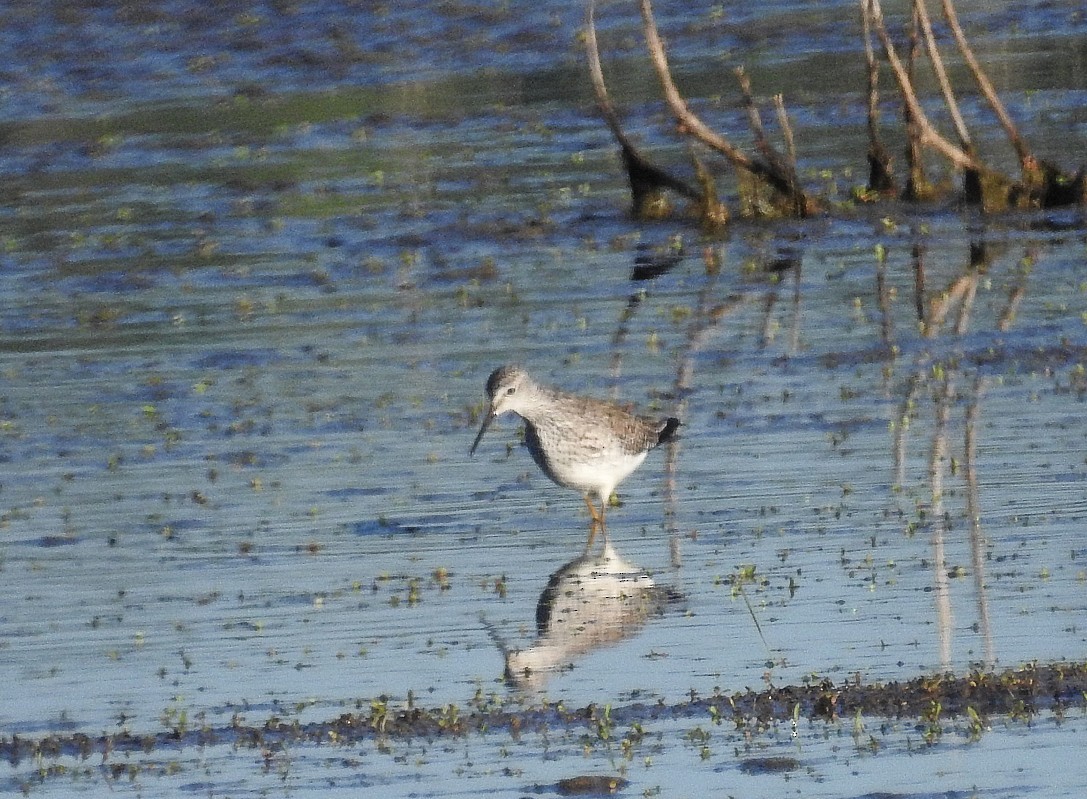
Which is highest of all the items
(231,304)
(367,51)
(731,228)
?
(367,51)

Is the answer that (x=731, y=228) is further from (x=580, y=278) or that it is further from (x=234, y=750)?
(x=234, y=750)

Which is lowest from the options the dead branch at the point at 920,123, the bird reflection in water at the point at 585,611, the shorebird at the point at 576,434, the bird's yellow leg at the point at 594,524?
the bird reflection in water at the point at 585,611

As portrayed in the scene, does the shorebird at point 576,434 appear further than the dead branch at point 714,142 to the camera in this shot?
No

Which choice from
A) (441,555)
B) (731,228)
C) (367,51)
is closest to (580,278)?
(731,228)

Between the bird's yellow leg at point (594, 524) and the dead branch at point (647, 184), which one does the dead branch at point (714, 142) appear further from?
the bird's yellow leg at point (594, 524)

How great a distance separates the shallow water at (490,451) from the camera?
9.29 meters

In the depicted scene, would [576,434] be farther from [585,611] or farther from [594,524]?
[585,611]

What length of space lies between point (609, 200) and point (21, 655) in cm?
1345

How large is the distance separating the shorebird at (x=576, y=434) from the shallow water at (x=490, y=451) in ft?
0.83

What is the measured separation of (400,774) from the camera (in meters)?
8.48

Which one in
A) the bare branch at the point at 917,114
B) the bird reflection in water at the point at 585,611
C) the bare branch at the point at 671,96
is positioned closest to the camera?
the bird reflection in water at the point at 585,611

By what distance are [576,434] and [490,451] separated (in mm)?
1853

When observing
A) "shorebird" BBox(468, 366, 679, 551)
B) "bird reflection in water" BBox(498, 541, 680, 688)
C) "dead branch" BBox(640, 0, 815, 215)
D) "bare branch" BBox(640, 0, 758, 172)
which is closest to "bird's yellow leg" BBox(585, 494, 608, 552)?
"shorebird" BBox(468, 366, 679, 551)

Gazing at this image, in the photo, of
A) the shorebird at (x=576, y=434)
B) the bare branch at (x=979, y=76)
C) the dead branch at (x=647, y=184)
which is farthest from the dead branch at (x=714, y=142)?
the shorebird at (x=576, y=434)
